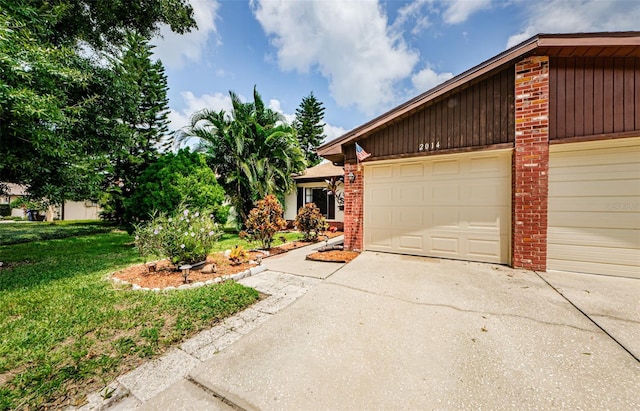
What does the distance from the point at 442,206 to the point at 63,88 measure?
10220 mm

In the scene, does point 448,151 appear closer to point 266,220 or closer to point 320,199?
point 266,220

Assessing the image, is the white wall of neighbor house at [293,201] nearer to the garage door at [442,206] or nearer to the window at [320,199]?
the window at [320,199]

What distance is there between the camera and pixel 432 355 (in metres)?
2.17

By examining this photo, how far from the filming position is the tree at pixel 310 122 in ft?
96.4

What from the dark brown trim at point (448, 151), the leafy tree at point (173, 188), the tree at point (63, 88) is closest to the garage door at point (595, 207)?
the dark brown trim at point (448, 151)

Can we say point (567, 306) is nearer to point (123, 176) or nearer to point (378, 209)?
point (378, 209)

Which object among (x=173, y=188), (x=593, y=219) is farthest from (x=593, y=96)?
(x=173, y=188)

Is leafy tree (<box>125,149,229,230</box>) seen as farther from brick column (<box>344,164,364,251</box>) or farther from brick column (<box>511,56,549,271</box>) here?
brick column (<box>511,56,549,271</box>)

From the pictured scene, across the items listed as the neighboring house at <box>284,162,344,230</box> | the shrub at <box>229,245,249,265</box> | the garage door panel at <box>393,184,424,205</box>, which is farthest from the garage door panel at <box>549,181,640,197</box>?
the neighboring house at <box>284,162,344,230</box>

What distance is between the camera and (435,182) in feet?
18.2

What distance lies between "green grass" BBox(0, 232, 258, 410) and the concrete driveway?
795 mm

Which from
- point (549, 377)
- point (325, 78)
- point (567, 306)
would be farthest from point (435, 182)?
point (325, 78)

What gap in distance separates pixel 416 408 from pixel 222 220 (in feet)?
29.8

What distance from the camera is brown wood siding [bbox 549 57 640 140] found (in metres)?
3.94
